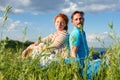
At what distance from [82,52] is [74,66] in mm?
2540

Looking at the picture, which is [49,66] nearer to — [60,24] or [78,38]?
[78,38]

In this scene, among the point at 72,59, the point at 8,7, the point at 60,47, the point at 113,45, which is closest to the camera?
the point at 8,7

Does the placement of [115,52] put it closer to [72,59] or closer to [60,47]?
[72,59]

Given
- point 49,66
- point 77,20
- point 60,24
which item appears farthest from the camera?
point 60,24

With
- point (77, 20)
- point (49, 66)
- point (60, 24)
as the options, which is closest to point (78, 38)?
point (77, 20)

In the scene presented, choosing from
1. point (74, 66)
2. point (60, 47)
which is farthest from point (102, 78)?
point (60, 47)

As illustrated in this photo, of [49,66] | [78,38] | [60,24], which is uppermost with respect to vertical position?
[60,24]

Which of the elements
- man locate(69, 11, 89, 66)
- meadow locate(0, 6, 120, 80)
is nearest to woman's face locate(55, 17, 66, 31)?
man locate(69, 11, 89, 66)

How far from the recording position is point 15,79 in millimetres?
2607

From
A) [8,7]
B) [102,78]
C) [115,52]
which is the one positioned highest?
[8,7]

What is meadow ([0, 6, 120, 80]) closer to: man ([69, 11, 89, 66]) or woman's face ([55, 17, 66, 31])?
man ([69, 11, 89, 66])

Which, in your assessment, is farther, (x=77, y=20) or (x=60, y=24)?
(x=60, y=24)

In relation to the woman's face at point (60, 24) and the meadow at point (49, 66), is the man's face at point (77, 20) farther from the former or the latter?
the meadow at point (49, 66)

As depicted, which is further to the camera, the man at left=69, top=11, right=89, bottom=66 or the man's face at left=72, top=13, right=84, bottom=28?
the man's face at left=72, top=13, right=84, bottom=28
